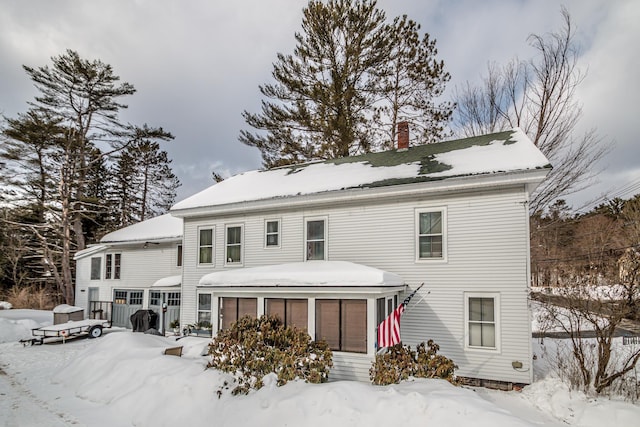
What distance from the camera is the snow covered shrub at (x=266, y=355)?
8445 mm

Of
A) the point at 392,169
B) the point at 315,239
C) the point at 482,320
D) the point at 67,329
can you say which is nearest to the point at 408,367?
the point at 482,320

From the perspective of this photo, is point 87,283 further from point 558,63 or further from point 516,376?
point 558,63

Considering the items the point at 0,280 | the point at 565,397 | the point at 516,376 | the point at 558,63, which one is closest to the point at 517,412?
the point at 565,397

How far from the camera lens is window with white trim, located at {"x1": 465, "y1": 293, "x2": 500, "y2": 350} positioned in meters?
10.2

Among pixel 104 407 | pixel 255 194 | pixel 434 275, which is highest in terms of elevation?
pixel 255 194

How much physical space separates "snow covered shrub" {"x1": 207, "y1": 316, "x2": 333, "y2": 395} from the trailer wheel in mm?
11268

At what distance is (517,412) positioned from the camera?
797cm

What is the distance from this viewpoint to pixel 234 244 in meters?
14.9

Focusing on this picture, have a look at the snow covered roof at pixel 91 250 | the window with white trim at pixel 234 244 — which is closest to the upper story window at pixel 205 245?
the window with white trim at pixel 234 244

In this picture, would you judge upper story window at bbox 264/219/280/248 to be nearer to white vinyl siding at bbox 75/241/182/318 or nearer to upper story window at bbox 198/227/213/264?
upper story window at bbox 198/227/213/264

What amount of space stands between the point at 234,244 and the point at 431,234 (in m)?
7.74

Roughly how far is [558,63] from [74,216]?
3323 centimetres

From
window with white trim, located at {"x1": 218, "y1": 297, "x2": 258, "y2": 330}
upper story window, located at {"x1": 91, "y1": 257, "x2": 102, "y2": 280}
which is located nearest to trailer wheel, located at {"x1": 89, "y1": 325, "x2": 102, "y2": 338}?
upper story window, located at {"x1": 91, "y1": 257, "x2": 102, "y2": 280}

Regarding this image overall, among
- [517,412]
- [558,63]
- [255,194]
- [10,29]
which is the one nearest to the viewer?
[517,412]
